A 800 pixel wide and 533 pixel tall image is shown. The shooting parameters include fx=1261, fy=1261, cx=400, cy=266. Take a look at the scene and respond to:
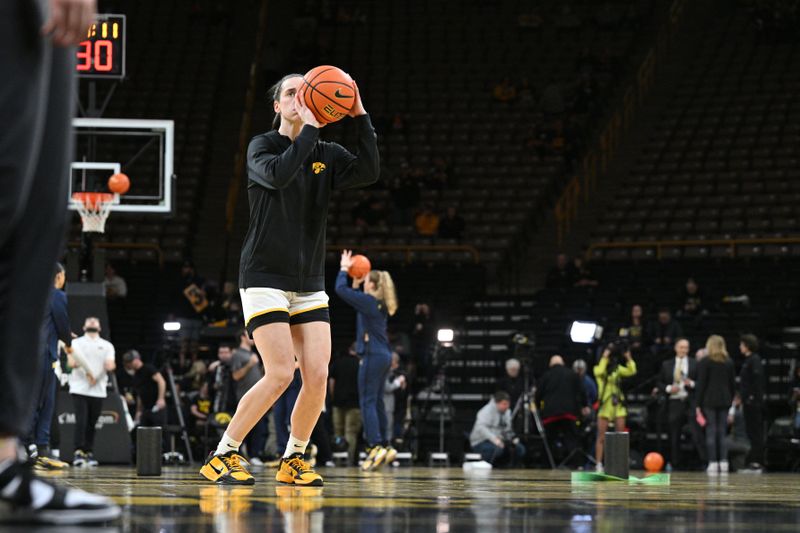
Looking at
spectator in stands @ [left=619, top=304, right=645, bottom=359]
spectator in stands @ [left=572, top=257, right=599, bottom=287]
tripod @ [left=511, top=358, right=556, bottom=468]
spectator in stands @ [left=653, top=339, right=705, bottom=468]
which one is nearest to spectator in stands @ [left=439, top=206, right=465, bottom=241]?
spectator in stands @ [left=572, top=257, right=599, bottom=287]

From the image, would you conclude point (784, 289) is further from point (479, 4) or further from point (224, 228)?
point (479, 4)

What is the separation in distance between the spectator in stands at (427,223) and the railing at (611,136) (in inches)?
91.6

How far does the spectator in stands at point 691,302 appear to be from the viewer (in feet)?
64.2

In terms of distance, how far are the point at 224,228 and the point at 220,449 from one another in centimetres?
1972

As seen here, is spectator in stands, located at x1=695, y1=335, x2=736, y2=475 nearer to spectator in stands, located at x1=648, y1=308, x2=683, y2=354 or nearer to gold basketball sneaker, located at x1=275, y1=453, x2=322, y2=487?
spectator in stands, located at x1=648, y1=308, x2=683, y2=354

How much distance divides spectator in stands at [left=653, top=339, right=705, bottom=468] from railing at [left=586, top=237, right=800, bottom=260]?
16.4 ft

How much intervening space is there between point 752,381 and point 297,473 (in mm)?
11052

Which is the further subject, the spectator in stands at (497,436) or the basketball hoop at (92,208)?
the spectator in stands at (497,436)

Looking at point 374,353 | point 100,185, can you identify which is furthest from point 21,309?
point 100,185

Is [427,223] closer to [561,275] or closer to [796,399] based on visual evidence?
[561,275]

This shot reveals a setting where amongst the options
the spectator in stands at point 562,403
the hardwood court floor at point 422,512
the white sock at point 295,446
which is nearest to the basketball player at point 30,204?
the hardwood court floor at point 422,512

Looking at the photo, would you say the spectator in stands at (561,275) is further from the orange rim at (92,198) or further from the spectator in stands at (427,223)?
the orange rim at (92,198)

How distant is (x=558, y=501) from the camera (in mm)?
4816

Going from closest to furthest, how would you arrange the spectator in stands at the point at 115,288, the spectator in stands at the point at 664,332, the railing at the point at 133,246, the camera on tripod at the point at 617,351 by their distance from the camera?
the camera on tripod at the point at 617,351 → the spectator in stands at the point at 664,332 → the spectator in stands at the point at 115,288 → the railing at the point at 133,246
